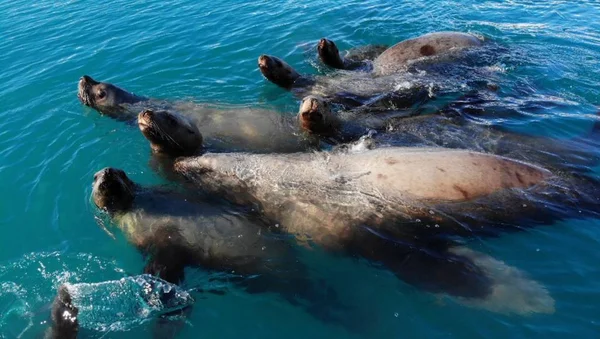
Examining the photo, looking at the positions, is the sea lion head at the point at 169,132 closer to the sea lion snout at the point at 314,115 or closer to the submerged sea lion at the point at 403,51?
the sea lion snout at the point at 314,115

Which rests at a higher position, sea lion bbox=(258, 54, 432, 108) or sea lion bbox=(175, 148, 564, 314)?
sea lion bbox=(258, 54, 432, 108)

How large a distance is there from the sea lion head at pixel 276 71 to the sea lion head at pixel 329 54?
3.47ft

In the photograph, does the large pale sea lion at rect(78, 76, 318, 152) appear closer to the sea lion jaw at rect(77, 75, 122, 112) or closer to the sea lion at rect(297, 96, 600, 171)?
the sea lion jaw at rect(77, 75, 122, 112)

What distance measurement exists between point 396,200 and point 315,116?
9.67ft

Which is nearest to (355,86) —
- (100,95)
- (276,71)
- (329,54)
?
(329,54)

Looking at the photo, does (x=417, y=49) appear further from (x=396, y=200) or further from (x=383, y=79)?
(x=396, y=200)

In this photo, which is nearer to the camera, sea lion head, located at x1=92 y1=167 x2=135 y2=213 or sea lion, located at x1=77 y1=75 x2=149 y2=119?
sea lion head, located at x1=92 y1=167 x2=135 y2=213

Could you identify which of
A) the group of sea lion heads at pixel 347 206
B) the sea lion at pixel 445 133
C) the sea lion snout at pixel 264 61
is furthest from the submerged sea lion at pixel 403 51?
the group of sea lion heads at pixel 347 206

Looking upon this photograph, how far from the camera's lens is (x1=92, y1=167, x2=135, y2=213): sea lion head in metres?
7.52

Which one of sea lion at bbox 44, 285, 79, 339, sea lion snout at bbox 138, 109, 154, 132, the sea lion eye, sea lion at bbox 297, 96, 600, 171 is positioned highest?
sea lion snout at bbox 138, 109, 154, 132

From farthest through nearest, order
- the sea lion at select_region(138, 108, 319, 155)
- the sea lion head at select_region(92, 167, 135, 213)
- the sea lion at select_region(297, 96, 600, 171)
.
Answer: the sea lion at select_region(138, 108, 319, 155), the sea lion at select_region(297, 96, 600, 171), the sea lion head at select_region(92, 167, 135, 213)

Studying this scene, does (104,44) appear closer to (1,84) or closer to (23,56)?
(23,56)

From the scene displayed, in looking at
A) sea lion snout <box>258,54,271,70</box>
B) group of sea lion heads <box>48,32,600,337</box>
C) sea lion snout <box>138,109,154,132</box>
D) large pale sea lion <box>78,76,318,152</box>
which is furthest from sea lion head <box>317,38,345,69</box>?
sea lion snout <box>138,109,154,132</box>

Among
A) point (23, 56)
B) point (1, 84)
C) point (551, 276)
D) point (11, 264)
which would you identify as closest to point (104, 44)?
point (23, 56)
